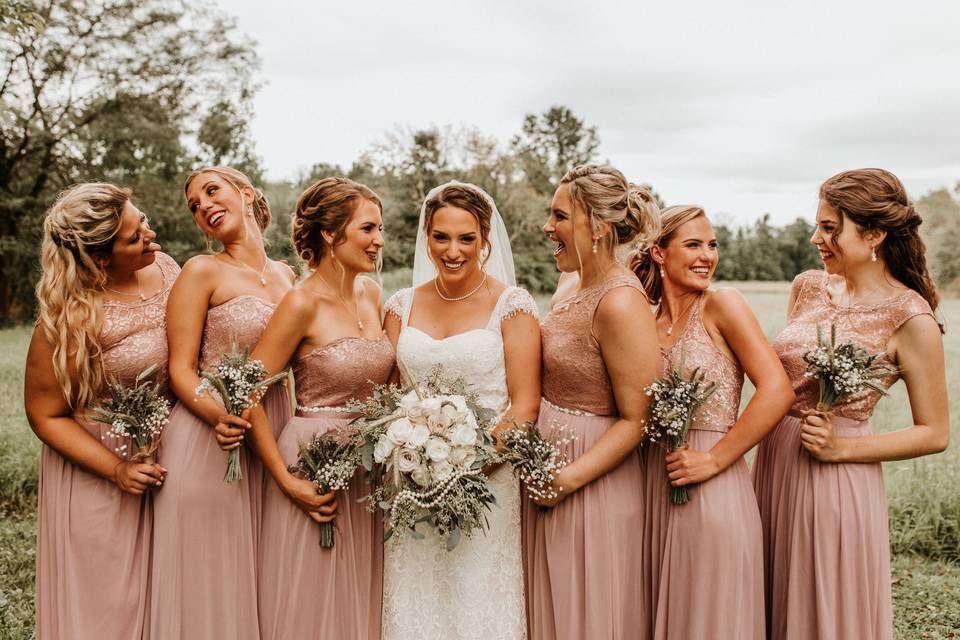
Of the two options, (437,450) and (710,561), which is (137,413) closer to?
(437,450)

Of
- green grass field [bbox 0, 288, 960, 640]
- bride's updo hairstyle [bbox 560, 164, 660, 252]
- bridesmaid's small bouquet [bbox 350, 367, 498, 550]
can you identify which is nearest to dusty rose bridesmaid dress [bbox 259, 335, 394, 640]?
bridesmaid's small bouquet [bbox 350, 367, 498, 550]

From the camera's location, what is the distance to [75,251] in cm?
411

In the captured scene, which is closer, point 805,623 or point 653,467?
point 805,623

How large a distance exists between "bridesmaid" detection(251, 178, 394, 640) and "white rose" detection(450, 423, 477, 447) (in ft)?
2.62

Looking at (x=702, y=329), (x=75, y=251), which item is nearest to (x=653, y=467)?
(x=702, y=329)

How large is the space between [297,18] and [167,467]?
34.3 ft

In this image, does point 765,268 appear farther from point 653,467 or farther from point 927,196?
point 653,467

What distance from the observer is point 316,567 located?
13.1ft

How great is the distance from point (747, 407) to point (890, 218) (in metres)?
1.25

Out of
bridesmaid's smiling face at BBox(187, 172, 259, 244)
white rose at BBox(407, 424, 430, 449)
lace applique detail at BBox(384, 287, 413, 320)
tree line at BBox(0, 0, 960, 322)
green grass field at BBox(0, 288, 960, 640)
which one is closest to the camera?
white rose at BBox(407, 424, 430, 449)

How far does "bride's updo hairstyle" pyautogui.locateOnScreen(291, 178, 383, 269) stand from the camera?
13.7 ft

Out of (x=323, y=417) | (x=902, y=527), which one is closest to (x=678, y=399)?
(x=323, y=417)

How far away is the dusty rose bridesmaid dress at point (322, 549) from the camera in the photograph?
3.98 m

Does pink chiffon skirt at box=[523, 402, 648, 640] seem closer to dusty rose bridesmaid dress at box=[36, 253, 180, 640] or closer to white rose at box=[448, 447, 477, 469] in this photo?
white rose at box=[448, 447, 477, 469]
